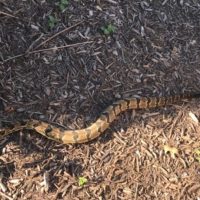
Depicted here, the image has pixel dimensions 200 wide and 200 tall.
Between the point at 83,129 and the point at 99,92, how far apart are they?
62cm

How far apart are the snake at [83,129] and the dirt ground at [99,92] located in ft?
0.25

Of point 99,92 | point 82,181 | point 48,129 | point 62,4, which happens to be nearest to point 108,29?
point 62,4

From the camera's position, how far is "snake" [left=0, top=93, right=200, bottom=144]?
5.09 m

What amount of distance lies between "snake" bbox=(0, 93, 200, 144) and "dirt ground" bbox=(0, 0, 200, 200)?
7cm

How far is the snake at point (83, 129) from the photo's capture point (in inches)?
201

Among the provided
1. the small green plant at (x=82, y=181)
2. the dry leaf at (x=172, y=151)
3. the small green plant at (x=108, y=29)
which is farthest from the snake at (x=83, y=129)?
the small green plant at (x=108, y=29)

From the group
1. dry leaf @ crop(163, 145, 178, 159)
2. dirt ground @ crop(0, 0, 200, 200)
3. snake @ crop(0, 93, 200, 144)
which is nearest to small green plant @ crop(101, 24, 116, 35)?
dirt ground @ crop(0, 0, 200, 200)

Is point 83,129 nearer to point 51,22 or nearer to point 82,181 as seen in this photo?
point 82,181

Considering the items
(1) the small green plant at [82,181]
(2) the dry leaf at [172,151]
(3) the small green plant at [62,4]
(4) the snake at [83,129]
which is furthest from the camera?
(3) the small green plant at [62,4]

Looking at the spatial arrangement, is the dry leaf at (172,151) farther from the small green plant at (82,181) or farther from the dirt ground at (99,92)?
the small green plant at (82,181)

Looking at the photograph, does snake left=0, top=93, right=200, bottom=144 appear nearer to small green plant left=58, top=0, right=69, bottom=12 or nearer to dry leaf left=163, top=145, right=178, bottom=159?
dry leaf left=163, top=145, right=178, bottom=159

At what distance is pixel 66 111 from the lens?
539cm

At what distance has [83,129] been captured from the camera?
5.24 metres

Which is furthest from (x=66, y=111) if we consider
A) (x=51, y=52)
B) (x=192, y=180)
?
(x=192, y=180)
